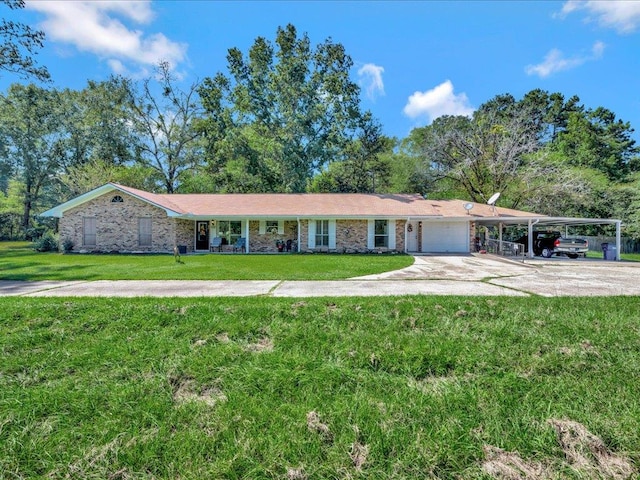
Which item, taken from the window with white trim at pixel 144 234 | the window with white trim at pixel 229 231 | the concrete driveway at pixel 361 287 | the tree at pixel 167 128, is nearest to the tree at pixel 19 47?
the window with white trim at pixel 144 234

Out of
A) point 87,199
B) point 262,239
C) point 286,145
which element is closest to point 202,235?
point 262,239

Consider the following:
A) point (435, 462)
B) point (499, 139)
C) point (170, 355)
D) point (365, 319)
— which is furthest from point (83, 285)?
point (499, 139)

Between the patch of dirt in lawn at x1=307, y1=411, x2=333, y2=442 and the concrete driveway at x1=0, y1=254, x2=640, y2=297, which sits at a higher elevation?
the concrete driveway at x1=0, y1=254, x2=640, y2=297

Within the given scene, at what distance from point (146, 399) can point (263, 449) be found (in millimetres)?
1432

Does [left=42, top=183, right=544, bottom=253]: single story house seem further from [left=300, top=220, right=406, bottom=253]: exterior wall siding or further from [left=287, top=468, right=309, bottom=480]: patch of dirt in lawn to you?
[left=287, top=468, right=309, bottom=480]: patch of dirt in lawn

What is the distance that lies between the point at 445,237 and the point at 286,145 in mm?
14685

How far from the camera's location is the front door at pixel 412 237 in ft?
67.9

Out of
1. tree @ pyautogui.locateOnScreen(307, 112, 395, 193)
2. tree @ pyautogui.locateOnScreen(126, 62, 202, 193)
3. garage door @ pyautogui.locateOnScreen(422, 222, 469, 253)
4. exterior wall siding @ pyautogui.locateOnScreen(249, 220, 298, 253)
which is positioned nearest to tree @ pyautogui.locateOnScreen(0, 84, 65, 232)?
tree @ pyautogui.locateOnScreen(126, 62, 202, 193)

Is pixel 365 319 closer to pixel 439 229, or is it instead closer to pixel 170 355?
pixel 170 355

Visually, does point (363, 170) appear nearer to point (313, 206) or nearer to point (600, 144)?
point (313, 206)

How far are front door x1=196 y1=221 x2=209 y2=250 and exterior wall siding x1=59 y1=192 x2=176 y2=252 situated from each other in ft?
5.61

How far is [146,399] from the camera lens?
3.23 meters

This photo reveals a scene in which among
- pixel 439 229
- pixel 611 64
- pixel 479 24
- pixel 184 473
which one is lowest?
pixel 184 473

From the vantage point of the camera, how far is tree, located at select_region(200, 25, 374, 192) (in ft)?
89.9
